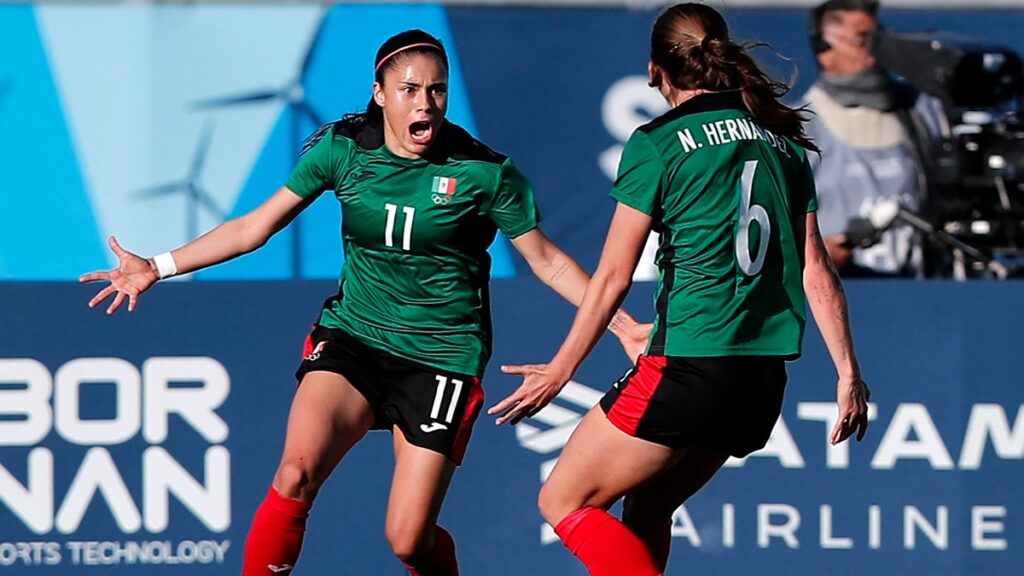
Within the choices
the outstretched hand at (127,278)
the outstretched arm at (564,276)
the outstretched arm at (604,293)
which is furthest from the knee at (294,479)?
the outstretched arm at (564,276)

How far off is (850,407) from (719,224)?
70 centimetres

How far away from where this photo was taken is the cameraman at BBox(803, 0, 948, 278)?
773 cm

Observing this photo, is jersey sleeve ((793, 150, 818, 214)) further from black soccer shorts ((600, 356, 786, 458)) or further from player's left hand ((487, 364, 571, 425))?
player's left hand ((487, 364, 571, 425))

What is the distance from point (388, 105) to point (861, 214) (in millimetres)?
3258

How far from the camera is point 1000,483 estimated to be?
6.38 metres

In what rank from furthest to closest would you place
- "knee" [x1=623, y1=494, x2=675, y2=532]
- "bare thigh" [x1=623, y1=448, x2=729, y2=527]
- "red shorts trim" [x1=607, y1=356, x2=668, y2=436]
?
"knee" [x1=623, y1=494, x2=675, y2=532] < "bare thigh" [x1=623, y1=448, x2=729, y2=527] < "red shorts trim" [x1=607, y1=356, x2=668, y2=436]

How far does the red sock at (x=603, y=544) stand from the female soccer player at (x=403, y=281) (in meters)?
0.68

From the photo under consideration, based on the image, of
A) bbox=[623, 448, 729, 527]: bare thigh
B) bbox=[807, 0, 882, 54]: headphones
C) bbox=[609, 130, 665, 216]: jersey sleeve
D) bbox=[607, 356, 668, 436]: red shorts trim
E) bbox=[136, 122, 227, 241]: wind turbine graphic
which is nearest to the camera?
bbox=[609, 130, 665, 216]: jersey sleeve

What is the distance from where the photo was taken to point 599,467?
461 cm

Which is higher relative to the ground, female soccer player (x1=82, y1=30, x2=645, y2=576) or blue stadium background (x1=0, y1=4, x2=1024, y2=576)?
female soccer player (x1=82, y1=30, x2=645, y2=576)

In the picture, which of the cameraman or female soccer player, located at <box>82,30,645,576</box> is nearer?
female soccer player, located at <box>82,30,645,576</box>

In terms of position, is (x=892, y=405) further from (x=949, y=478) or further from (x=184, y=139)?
(x=184, y=139)

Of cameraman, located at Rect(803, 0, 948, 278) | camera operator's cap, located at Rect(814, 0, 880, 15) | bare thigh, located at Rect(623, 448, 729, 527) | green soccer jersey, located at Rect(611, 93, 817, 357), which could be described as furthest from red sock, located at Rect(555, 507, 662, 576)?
camera operator's cap, located at Rect(814, 0, 880, 15)

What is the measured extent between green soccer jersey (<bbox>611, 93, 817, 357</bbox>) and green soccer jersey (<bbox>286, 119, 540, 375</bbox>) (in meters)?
0.82
